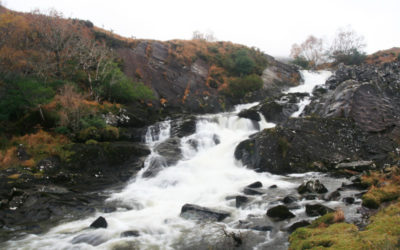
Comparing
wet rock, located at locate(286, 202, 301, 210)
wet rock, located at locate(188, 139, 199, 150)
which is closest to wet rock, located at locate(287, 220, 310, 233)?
wet rock, located at locate(286, 202, 301, 210)

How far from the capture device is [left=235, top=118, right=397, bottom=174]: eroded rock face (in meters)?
16.2

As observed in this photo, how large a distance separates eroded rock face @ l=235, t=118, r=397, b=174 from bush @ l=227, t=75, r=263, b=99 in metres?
19.3

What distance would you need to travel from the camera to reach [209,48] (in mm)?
48375

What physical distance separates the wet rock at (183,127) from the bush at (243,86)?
13.7m

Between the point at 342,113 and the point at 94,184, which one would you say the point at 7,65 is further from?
the point at 342,113

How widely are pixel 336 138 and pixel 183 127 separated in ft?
41.0

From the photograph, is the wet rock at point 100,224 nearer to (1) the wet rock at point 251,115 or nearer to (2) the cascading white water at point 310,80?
(1) the wet rock at point 251,115

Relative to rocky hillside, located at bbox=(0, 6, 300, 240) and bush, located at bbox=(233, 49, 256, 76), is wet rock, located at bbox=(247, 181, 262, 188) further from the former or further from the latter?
bush, located at bbox=(233, 49, 256, 76)

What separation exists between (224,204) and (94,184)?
814 cm

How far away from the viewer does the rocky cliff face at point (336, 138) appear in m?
16.4

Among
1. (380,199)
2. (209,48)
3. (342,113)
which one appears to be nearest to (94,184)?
(380,199)

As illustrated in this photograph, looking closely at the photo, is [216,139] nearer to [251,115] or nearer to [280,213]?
[251,115]

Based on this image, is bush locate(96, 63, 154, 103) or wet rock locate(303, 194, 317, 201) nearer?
wet rock locate(303, 194, 317, 201)

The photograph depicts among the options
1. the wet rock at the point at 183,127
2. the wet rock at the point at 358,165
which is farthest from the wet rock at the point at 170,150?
the wet rock at the point at 358,165
